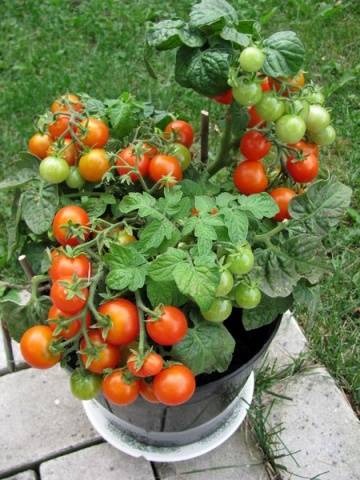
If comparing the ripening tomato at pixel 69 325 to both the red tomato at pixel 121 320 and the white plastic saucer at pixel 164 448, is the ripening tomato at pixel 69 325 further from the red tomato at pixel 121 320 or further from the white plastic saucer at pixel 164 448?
the white plastic saucer at pixel 164 448

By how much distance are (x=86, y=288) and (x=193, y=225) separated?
7.3 inches

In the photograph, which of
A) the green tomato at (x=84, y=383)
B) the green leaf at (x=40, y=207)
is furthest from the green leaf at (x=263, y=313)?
the green leaf at (x=40, y=207)

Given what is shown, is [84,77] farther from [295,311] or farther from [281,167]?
[281,167]

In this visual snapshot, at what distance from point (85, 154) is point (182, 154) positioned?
183 mm

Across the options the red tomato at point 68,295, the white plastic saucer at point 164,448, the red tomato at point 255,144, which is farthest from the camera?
the white plastic saucer at point 164,448

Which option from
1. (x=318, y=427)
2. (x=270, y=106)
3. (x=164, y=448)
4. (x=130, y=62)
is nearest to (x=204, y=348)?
(x=270, y=106)

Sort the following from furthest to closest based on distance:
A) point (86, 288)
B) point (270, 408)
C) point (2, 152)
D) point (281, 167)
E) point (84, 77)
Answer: point (84, 77) < point (2, 152) < point (270, 408) < point (281, 167) < point (86, 288)

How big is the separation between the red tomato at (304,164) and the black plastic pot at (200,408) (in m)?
0.28

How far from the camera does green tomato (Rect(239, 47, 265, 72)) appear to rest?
2.81 feet

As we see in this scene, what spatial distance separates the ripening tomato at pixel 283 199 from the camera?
1.06 m

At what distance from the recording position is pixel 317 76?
7.53ft

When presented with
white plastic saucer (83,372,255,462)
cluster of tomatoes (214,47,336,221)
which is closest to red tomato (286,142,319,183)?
cluster of tomatoes (214,47,336,221)

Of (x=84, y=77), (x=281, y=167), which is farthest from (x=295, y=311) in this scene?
(x=84, y=77)

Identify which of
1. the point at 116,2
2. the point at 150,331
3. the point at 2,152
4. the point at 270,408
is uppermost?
the point at 150,331
